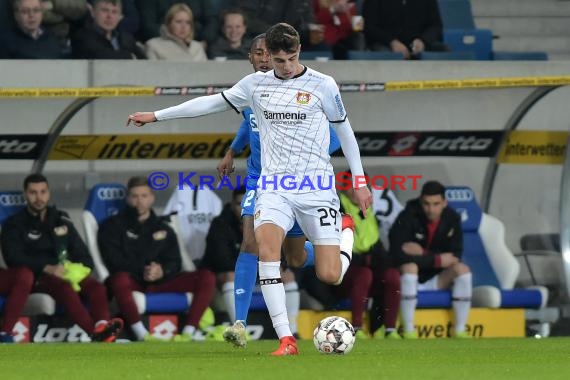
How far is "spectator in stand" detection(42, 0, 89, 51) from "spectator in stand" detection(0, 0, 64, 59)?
0.40m

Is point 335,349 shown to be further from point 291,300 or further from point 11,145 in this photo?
point 11,145

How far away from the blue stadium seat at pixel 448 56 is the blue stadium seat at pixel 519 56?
0.34 meters

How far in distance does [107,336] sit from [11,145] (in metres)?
2.23

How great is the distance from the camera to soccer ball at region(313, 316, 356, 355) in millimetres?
8945

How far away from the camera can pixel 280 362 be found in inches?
336

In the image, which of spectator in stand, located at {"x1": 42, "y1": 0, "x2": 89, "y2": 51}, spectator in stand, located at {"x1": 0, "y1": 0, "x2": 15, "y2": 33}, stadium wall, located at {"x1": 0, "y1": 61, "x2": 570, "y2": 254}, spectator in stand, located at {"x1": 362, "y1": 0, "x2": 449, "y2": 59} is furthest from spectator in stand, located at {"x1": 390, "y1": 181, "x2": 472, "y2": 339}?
spectator in stand, located at {"x1": 0, "y1": 0, "x2": 15, "y2": 33}

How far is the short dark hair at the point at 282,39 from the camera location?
A: 8656 mm

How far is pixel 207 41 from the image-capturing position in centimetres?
1446

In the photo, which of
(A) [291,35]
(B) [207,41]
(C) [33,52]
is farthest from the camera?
(B) [207,41]

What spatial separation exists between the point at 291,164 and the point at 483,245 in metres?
5.66

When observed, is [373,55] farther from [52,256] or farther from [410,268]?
[52,256]

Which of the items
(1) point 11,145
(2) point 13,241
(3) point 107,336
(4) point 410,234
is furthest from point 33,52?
(4) point 410,234

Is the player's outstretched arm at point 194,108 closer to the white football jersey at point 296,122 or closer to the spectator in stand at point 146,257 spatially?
the white football jersey at point 296,122

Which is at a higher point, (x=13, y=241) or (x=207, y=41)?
(x=207, y=41)
